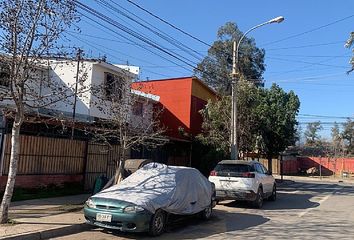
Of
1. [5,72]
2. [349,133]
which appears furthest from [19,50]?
[349,133]

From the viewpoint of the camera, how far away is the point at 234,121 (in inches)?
886

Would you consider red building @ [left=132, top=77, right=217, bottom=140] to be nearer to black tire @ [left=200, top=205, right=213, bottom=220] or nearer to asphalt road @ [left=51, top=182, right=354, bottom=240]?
asphalt road @ [left=51, top=182, right=354, bottom=240]

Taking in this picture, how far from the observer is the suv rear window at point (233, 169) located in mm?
16683

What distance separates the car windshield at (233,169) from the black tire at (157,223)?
21.3 feet

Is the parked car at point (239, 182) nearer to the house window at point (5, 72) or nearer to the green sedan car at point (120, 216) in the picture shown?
the green sedan car at point (120, 216)

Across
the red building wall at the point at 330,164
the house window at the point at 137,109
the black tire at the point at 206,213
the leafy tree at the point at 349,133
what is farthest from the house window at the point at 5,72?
the leafy tree at the point at 349,133

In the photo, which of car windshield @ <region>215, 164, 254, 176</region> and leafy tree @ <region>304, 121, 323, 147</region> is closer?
car windshield @ <region>215, 164, 254, 176</region>

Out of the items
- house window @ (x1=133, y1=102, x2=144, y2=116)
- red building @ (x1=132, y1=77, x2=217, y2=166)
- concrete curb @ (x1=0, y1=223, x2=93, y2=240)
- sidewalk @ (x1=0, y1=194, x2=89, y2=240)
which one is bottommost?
concrete curb @ (x1=0, y1=223, x2=93, y2=240)

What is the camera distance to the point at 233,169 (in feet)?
55.5

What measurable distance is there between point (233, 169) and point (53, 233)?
855cm

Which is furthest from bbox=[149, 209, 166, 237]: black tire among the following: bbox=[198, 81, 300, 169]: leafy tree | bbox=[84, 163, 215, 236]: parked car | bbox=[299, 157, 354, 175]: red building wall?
bbox=[299, 157, 354, 175]: red building wall

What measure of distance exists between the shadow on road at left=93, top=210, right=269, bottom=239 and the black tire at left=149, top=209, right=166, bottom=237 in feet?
0.45

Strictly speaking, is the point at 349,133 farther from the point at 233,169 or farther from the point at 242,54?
the point at 233,169

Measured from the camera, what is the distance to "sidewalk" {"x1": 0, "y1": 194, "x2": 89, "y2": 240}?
9.38 metres
